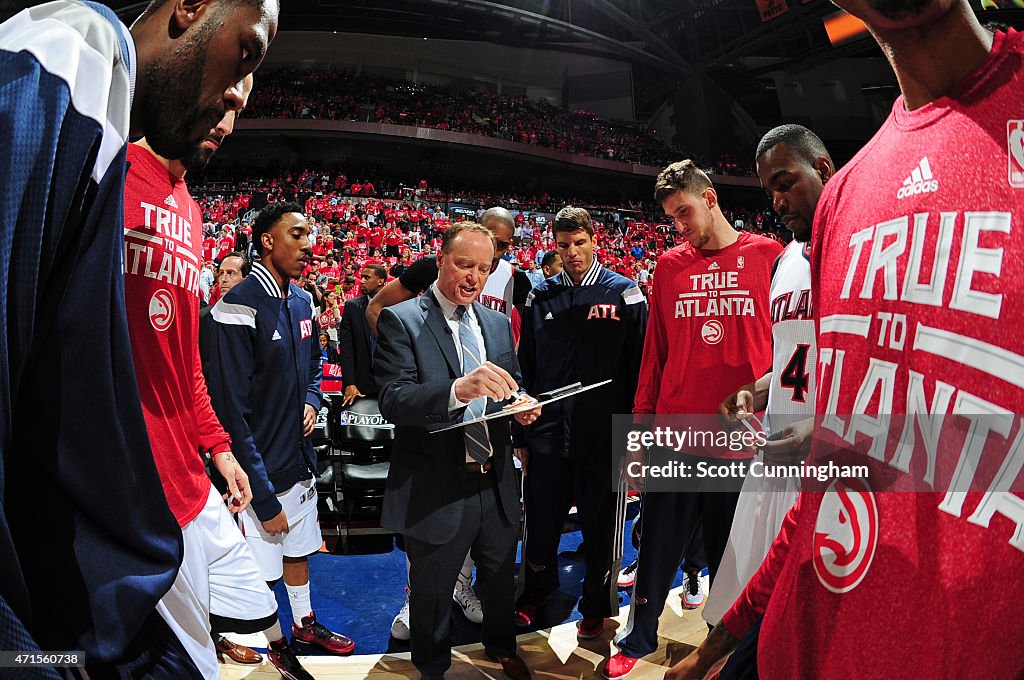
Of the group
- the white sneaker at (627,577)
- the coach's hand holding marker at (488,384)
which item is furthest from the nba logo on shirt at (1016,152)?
the white sneaker at (627,577)

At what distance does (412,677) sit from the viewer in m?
2.62

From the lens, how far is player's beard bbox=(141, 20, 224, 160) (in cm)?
79

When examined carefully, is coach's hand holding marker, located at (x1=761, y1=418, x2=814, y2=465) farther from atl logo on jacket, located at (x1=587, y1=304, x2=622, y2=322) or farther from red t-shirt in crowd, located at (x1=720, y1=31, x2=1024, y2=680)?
atl logo on jacket, located at (x1=587, y1=304, x2=622, y2=322)

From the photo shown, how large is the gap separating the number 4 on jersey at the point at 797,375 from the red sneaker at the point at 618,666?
1417mm

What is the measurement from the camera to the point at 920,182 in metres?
0.67

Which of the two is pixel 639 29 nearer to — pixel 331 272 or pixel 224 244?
pixel 331 272

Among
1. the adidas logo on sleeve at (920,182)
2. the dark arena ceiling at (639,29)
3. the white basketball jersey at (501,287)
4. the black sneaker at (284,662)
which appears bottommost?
the black sneaker at (284,662)

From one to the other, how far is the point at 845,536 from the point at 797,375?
1472mm

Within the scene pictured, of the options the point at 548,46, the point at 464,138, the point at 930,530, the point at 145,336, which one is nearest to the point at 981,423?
the point at 930,530

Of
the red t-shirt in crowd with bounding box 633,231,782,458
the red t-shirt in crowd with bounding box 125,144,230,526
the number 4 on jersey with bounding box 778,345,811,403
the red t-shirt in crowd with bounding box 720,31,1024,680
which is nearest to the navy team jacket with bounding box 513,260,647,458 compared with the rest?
the red t-shirt in crowd with bounding box 633,231,782,458

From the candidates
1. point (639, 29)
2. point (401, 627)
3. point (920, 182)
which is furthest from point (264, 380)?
point (639, 29)

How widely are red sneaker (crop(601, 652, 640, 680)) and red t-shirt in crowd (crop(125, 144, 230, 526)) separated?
1.88m

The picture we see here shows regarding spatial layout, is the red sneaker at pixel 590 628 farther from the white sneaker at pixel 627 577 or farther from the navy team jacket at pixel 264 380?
the navy team jacket at pixel 264 380

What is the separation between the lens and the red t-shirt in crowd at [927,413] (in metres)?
0.57
